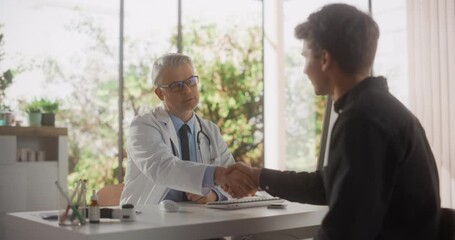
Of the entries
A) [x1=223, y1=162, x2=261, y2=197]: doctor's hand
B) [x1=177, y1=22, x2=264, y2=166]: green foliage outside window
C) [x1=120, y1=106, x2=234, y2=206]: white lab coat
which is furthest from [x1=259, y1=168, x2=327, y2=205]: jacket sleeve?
[x1=177, y1=22, x2=264, y2=166]: green foliage outside window

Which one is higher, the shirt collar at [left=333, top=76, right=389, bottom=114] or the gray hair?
the gray hair

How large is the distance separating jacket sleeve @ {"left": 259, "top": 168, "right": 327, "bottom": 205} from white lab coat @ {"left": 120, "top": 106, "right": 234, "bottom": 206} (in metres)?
A: 0.37

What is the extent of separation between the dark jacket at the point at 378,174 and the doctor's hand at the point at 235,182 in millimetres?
664

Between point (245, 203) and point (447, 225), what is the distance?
0.89m

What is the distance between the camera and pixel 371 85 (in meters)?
1.54

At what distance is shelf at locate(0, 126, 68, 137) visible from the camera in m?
4.68

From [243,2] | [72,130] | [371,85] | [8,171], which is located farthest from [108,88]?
[371,85]

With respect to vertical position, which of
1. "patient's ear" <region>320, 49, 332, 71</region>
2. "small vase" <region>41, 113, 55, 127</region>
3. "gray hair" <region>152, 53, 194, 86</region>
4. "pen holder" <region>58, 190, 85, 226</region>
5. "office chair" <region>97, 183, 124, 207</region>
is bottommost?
"office chair" <region>97, 183, 124, 207</region>

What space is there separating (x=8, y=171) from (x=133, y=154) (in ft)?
8.41

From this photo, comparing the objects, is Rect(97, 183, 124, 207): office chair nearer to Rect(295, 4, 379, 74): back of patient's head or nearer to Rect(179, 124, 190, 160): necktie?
Rect(179, 124, 190, 160): necktie

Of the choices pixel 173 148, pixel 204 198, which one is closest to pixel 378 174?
pixel 204 198

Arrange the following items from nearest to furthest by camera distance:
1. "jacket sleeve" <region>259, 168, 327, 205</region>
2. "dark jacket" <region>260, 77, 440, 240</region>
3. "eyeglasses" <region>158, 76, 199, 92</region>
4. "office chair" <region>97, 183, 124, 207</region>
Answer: "dark jacket" <region>260, 77, 440, 240</region>
"jacket sleeve" <region>259, 168, 327, 205</region>
"eyeglasses" <region>158, 76, 199, 92</region>
"office chair" <region>97, 183, 124, 207</region>

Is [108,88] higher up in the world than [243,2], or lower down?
lower down

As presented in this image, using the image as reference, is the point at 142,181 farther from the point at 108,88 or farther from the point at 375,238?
the point at 108,88
